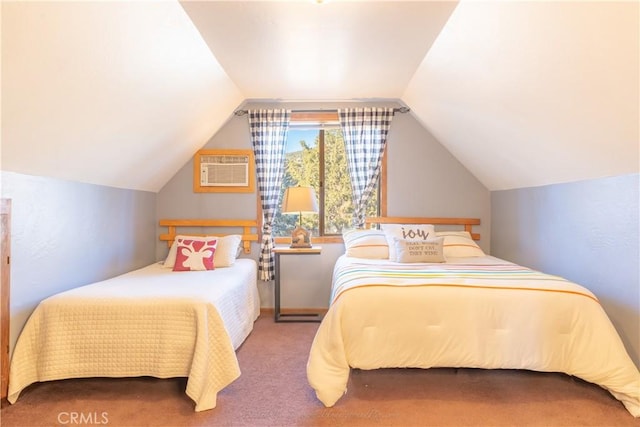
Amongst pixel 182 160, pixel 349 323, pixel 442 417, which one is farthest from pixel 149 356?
pixel 182 160

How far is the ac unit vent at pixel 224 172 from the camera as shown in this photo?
12.1 feet

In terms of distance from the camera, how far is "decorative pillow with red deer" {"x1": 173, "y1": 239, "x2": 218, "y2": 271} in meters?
2.99

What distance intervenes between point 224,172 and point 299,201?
0.97 meters

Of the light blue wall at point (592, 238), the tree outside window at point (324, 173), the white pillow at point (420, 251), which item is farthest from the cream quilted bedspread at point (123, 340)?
the light blue wall at point (592, 238)

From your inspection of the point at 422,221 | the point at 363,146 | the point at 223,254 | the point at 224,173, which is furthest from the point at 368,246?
the point at 224,173

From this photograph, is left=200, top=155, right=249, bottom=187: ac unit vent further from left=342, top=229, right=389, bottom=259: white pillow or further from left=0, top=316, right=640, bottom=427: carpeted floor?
left=0, top=316, right=640, bottom=427: carpeted floor

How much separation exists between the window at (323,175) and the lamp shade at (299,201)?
1.56 feet

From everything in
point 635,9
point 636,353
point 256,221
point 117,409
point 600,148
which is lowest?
point 117,409

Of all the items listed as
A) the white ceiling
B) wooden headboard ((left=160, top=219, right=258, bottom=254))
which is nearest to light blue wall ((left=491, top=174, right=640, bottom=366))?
the white ceiling

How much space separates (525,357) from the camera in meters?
1.87

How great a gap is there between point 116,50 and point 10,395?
6.30 ft

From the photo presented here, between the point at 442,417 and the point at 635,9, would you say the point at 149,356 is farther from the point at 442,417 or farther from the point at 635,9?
the point at 635,9

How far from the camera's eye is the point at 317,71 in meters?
2.82

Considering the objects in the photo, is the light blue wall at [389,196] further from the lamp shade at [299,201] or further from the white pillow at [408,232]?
the lamp shade at [299,201]
